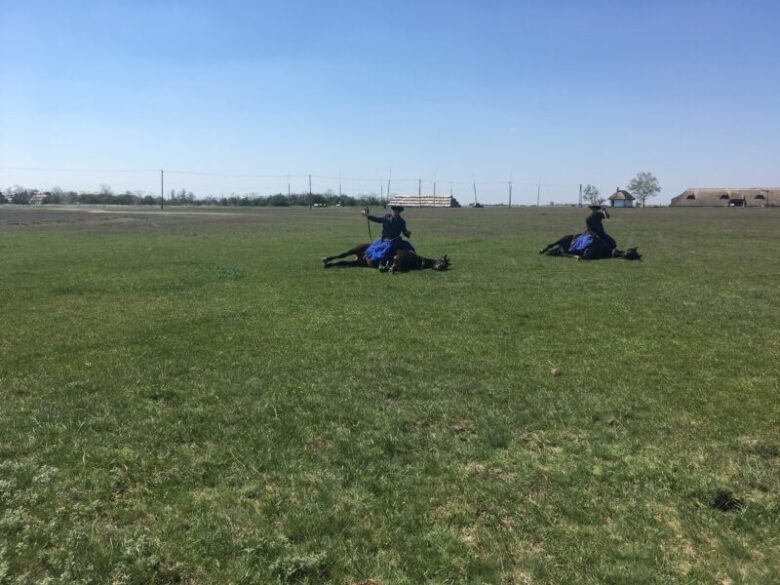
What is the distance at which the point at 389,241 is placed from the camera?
60.7ft

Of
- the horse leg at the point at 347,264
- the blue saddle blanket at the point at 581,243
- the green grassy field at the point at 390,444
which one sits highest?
the blue saddle blanket at the point at 581,243

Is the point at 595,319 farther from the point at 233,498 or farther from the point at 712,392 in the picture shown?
the point at 233,498

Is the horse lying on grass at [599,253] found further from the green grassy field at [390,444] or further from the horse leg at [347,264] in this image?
the green grassy field at [390,444]

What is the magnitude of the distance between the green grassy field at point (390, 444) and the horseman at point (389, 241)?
6.24m

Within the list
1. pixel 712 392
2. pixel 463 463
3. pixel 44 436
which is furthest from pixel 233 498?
pixel 712 392

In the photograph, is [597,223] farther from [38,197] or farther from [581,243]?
[38,197]

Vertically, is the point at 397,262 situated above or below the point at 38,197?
below

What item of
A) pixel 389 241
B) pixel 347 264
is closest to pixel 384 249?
pixel 389 241

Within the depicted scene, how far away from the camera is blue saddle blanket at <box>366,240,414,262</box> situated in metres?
18.3

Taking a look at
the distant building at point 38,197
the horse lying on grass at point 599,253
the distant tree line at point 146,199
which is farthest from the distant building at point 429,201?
the horse lying on grass at point 599,253

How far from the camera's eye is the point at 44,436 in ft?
18.4

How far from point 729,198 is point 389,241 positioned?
5809 inches

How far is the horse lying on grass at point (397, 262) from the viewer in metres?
17.9

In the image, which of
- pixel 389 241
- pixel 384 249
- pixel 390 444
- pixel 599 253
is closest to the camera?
pixel 390 444
